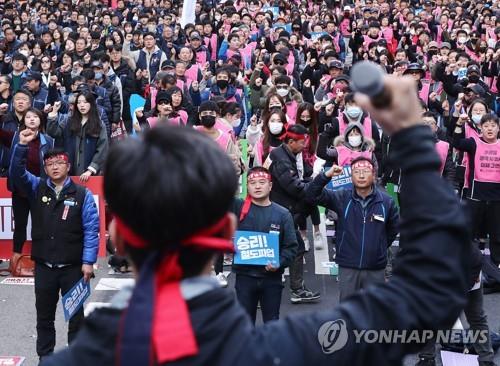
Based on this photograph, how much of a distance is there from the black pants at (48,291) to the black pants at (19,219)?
242 cm

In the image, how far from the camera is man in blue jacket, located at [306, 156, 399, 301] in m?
6.61

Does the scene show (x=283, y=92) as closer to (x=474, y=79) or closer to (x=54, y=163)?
(x=474, y=79)

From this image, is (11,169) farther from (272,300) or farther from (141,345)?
(141,345)

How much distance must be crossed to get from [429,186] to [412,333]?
320mm

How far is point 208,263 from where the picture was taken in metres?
1.57

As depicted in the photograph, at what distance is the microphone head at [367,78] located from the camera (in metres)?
1.42

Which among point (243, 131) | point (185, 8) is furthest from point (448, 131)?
point (185, 8)

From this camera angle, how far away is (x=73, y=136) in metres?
9.68

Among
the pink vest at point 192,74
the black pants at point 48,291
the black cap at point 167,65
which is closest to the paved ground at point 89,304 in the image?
the black pants at point 48,291

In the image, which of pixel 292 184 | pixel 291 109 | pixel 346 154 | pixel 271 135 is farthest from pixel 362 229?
pixel 291 109

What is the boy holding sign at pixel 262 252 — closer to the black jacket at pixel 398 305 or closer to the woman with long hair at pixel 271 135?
the woman with long hair at pixel 271 135

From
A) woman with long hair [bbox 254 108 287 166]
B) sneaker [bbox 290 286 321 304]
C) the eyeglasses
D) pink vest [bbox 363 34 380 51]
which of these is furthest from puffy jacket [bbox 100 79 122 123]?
pink vest [bbox 363 34 380 51]

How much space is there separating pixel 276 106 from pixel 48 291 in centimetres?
451

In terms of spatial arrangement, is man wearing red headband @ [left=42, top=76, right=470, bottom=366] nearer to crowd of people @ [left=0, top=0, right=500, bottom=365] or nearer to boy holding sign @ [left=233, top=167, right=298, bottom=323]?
crowd of people @ [left=0, top=0, right=500, bottom=365]
